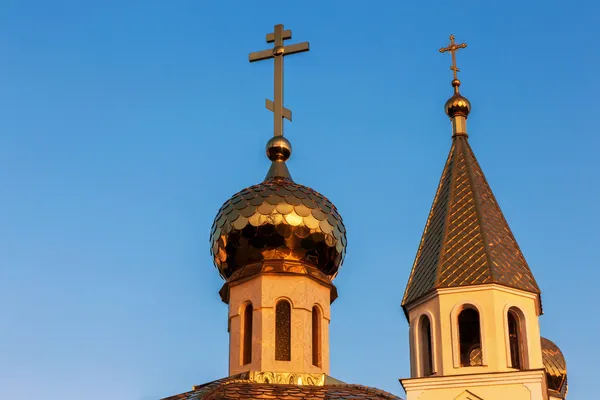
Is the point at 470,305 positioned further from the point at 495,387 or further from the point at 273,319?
the point at 273,319

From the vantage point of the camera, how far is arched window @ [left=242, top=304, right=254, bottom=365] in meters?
22.2

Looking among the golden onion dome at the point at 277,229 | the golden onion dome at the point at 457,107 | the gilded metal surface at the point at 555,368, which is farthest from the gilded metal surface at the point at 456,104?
the gilded metal surface at the point at 555,368

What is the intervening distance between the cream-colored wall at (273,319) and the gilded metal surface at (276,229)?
0.41 meters

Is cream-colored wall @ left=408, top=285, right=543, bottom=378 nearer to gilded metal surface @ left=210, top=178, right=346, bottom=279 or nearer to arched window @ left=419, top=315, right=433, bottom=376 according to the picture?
arched window @ left=419, top=315, right=433, bottom=376

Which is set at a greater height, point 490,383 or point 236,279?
point 236,279

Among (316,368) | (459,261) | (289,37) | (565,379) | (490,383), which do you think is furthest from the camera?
(565,379)

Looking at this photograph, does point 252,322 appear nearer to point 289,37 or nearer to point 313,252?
point 313,252

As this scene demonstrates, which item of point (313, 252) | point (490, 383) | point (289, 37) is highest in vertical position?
point (289, 37)

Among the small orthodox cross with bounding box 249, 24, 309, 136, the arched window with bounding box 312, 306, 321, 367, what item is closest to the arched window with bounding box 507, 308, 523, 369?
the arched window with bounding box 312, 306, 321, 367

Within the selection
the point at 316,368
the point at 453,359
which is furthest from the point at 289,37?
the point at 453,359

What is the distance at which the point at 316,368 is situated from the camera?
22.1m

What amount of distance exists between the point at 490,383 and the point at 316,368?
445cm

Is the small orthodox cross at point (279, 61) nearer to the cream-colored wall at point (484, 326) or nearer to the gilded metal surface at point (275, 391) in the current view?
the gilded metal surface at point (275, 391)

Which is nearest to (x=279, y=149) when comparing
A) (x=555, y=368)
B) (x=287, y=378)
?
(x=287, y=378)
